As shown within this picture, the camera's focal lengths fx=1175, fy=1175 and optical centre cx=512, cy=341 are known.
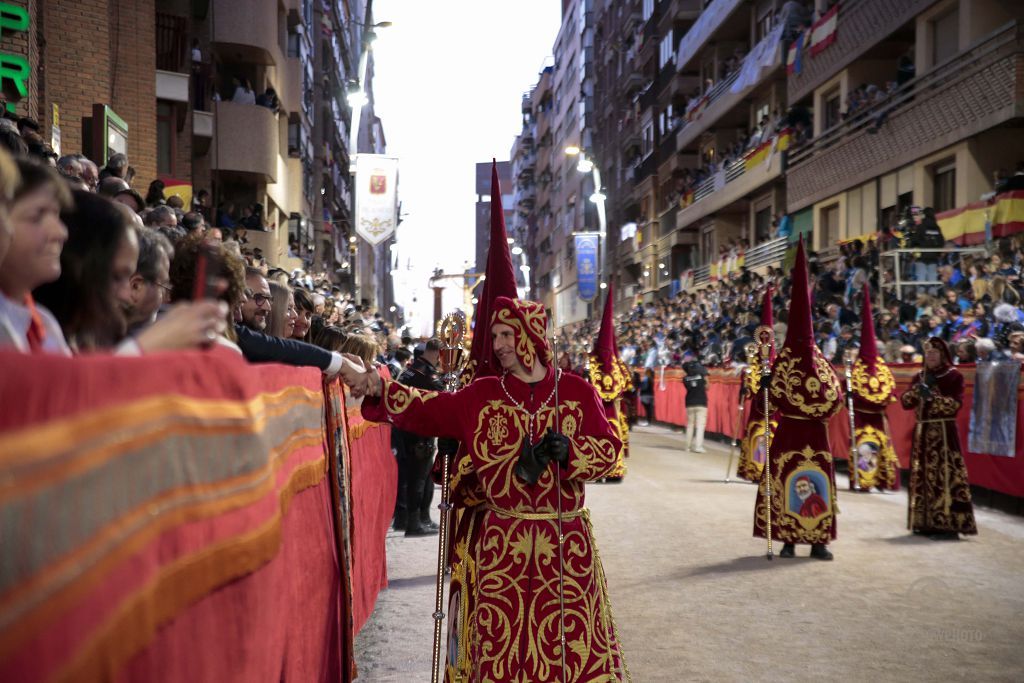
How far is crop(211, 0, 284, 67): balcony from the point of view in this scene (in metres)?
28.7

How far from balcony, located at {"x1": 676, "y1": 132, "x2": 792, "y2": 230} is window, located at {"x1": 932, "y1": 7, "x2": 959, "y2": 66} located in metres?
10.6

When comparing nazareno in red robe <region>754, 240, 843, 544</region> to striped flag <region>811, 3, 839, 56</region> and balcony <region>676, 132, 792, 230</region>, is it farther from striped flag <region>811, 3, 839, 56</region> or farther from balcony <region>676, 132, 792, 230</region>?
balcony <region>676, 132, 792, 230</region>

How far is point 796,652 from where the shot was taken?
7418mm

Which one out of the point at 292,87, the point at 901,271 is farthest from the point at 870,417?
the point at 292,87

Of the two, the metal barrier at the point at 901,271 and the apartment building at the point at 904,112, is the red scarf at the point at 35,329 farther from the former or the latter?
the apartment building at the point at 904,112

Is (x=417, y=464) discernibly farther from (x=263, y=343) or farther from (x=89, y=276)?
(x=89, y=276)

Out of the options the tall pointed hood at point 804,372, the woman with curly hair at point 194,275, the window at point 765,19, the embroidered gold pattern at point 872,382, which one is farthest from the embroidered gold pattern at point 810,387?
the window at point 765,19

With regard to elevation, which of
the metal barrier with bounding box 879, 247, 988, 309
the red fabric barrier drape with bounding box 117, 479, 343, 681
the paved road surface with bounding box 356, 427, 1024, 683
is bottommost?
the paved road surface with bounding box 356, 427, 1024, 683

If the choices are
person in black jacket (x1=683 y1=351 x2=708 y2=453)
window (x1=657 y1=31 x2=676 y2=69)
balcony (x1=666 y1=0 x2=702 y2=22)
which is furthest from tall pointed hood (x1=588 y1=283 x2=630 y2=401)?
window (x1=657 y1=31 x2=676 y2=69)

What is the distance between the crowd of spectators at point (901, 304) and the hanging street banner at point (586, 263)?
16.3 metres

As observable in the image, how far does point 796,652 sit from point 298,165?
3430 cm

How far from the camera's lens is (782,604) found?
9.03 meters

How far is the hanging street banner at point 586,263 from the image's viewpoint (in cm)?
5200

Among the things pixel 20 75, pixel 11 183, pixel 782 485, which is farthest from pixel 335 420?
pixel 20 75
